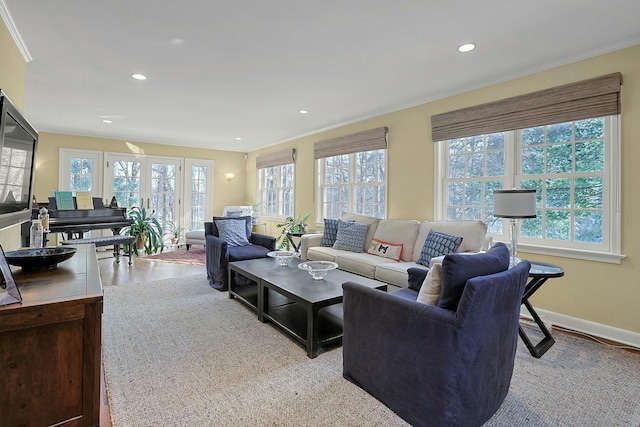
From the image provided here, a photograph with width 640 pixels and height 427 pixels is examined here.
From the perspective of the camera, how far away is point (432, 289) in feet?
5.42

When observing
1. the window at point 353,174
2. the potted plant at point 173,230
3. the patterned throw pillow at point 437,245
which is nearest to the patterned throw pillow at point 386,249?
the patterned throw pillow at point 437,245

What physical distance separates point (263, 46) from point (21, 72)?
2151mm

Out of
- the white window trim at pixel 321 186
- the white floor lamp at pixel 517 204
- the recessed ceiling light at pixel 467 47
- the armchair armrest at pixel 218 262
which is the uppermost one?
the recessed ceiling light at pixel 467 47

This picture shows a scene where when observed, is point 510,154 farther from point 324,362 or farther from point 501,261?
point 324,362

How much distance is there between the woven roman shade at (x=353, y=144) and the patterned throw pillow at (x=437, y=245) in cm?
172

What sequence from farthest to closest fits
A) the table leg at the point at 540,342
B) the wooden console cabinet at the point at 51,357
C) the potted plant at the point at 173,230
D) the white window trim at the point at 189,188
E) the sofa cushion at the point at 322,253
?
the white window trim at the point at 189,188, the potted plant at the point at 173,230, the sofa cushion at the point at 322,253, the table leg at the point at 540,342, the wooden console cabinet at the point at 51,357

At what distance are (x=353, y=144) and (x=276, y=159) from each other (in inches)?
94.7

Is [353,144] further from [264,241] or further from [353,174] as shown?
[264,241]

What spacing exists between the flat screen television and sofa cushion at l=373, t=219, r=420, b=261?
133 inches

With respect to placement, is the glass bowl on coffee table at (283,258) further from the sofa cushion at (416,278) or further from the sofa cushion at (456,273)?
the sofa cushion at (456,273)

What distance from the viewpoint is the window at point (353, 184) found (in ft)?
15.5

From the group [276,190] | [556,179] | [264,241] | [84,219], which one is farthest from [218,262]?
[556,179]

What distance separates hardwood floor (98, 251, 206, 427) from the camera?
427 centimetres

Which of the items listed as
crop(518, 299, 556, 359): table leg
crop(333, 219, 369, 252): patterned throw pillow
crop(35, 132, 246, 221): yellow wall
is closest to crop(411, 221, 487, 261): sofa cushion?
crop(518, 299, 556, 359): table leg
